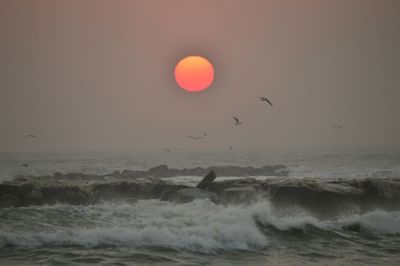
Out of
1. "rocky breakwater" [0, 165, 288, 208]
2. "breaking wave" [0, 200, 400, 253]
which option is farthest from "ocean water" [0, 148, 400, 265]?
"rocky breakwater" [0, 165, 288, 208]

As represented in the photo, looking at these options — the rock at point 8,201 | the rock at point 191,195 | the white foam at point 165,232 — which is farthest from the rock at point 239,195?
the rock at point 8,201

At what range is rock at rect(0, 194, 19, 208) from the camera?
24.0 m

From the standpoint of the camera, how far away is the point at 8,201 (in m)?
24.2

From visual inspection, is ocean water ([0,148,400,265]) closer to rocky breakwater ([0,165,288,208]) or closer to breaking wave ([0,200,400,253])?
breaking wave ([0,200,400,253])

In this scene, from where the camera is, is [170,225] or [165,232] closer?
[165,232]

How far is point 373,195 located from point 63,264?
1615 centimetres

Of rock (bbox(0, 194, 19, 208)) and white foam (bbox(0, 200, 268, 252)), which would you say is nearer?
white foam (bbox(0, 200, 268, 252))

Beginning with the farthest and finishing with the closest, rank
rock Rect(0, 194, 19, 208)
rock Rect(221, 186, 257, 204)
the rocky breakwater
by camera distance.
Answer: the rocky breakwater, rock Rect(0, 194, 19, 208), rock Rect(221, 186, 257, 204)

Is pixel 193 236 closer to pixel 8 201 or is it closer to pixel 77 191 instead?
pixel 77 191

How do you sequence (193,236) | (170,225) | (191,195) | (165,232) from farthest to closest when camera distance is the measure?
(191,195)
(170,225)
(165,232)
(193,236)

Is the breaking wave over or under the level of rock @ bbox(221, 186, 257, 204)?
under

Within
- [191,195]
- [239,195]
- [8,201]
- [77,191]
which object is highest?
[239,195]

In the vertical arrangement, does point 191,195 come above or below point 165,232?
above

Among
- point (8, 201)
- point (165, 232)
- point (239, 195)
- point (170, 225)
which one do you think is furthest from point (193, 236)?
point (8, 201)
